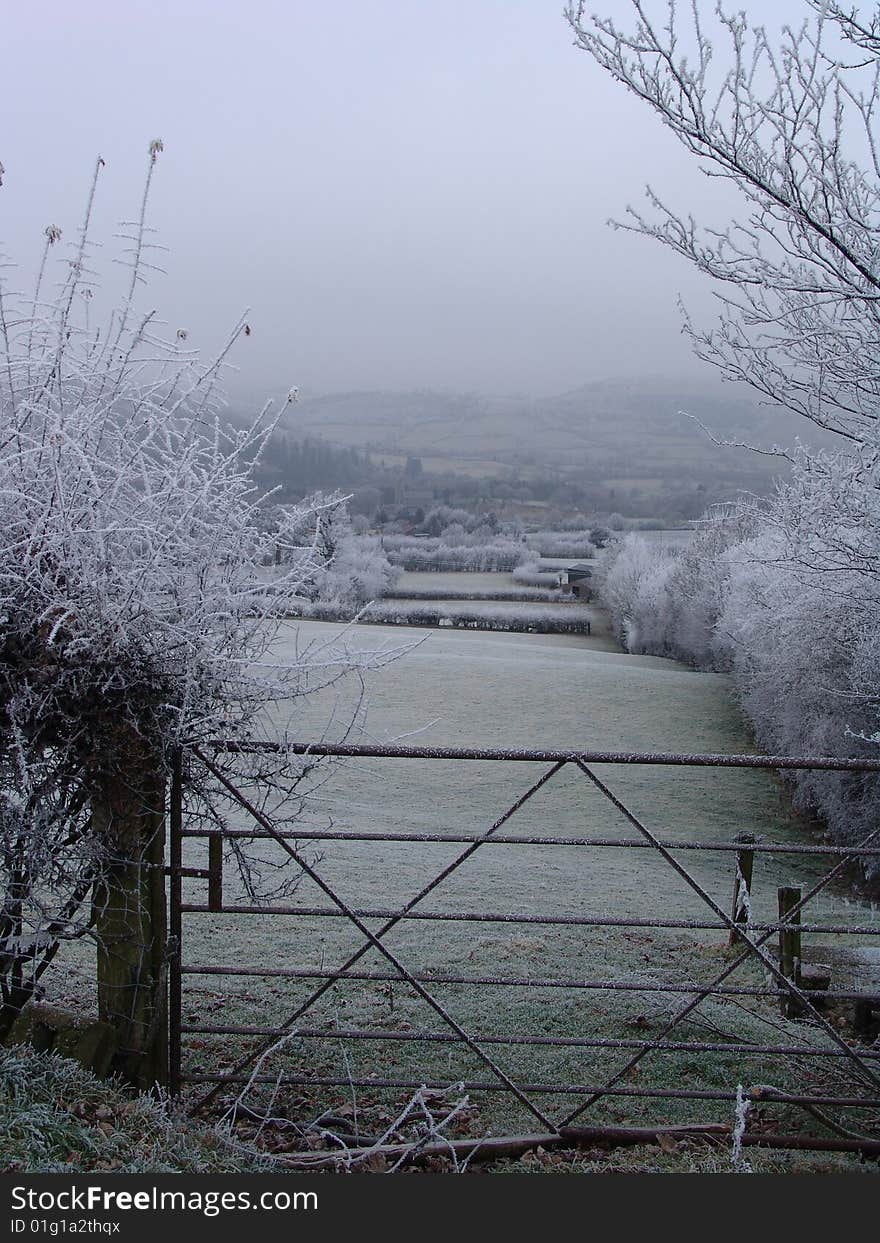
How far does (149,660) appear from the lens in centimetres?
344

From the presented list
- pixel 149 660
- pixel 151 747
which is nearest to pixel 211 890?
pixel 151 747

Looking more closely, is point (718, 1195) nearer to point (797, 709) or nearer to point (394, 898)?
point (394, 898)

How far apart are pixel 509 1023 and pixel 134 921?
2.69m

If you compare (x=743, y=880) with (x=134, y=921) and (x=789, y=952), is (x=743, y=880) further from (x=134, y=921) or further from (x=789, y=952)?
(x=134, y=921)

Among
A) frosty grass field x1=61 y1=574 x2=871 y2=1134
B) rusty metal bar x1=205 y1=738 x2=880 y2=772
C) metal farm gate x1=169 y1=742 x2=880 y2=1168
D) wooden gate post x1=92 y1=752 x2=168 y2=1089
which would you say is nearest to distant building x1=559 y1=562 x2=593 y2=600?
frosty grass field x1=61 y1=574 x2=871 y2=1134

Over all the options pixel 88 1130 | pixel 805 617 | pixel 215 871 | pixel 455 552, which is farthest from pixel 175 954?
pixel 455 552

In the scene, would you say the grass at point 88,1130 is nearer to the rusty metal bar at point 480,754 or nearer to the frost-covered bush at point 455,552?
the rusty metal bar at point 480,754

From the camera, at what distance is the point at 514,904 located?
Result: 10.8 meters

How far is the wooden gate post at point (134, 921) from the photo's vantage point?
3629 mm

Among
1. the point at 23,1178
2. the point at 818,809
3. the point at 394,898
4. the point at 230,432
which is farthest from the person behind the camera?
the point at 818,809

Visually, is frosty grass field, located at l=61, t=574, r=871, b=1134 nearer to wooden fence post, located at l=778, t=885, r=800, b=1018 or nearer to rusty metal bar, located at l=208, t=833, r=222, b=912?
wooden fence post, located at l=778, t=885, r=800, b=1018

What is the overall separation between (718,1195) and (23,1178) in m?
2.31

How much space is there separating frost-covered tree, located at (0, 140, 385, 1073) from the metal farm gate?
0.21m

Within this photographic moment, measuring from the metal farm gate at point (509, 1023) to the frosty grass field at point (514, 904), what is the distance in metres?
0.03
